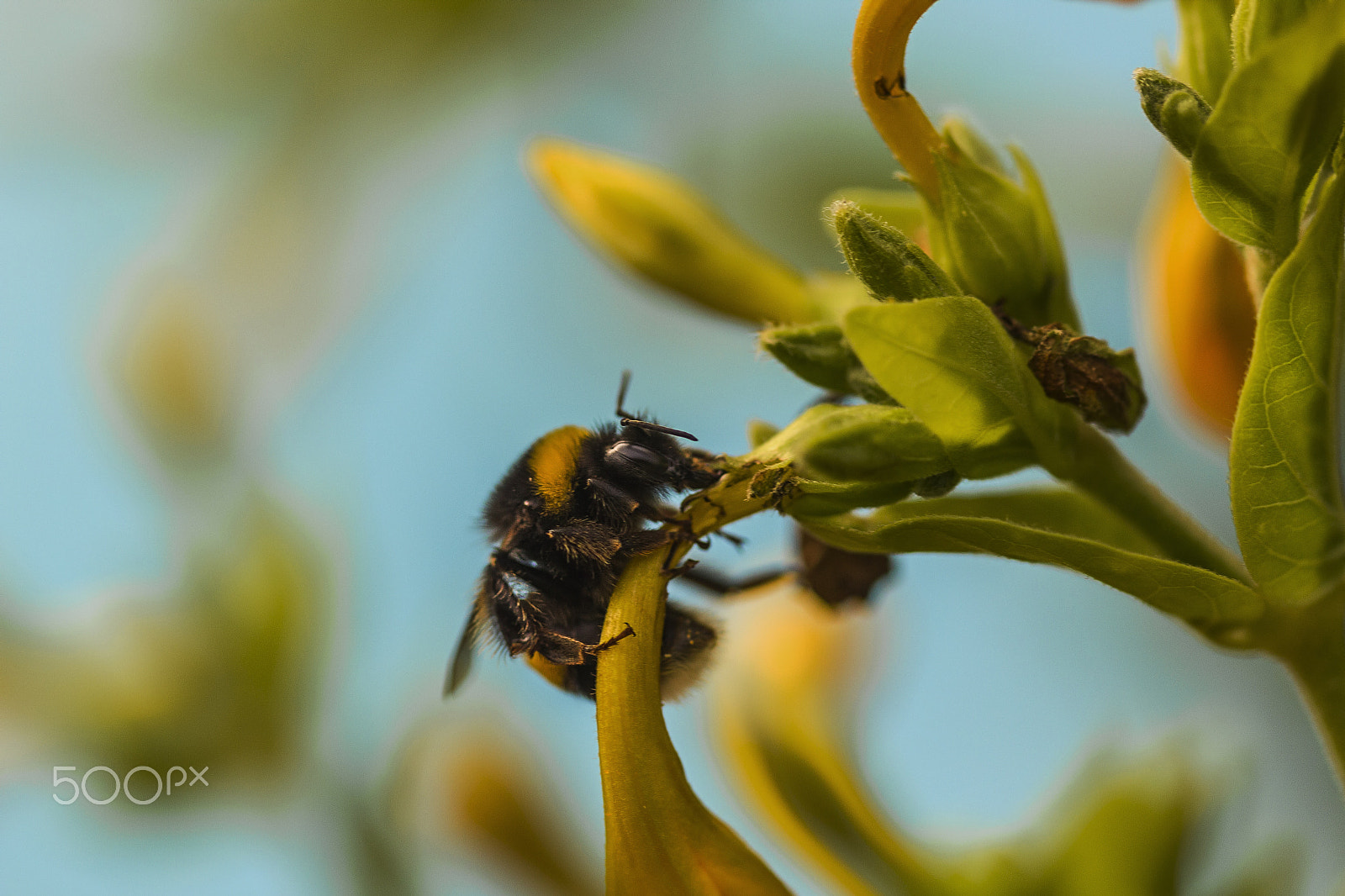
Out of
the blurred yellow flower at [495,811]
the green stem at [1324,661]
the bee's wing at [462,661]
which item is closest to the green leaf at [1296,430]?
the green stem at [1324,661]

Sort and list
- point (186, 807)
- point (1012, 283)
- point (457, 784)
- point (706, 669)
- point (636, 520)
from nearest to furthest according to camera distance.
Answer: point (1012, 283) → point (636, 520) → point (706, 669) → point (186, 807) → point (457, 784)

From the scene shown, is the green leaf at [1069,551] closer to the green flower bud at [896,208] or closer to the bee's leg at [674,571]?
the bee's leg at [674,571]

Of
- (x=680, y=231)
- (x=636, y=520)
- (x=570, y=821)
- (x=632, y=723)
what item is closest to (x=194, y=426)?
(x=570, y=821)

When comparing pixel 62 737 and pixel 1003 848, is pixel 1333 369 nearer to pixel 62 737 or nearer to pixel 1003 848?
pixel 1003 848

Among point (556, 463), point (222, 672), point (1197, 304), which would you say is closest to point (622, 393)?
→ point (556, 463)

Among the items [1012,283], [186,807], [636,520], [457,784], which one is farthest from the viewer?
[457,784]

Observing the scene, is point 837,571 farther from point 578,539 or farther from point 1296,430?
point 1296,430
